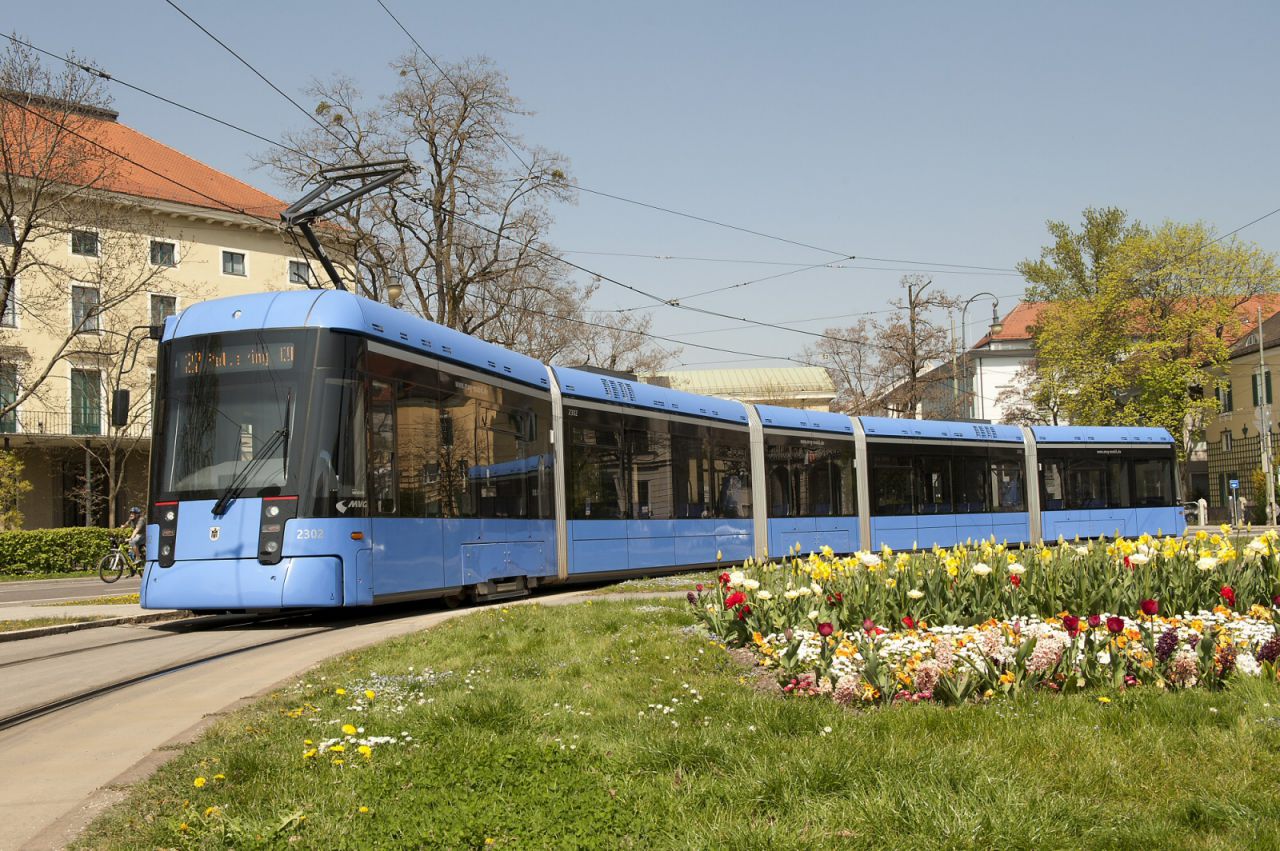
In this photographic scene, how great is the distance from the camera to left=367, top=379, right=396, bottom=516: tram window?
13.1m

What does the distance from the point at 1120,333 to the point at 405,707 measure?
5464 cm

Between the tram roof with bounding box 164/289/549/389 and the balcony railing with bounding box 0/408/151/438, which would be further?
the balcony railing with bounding box 0/408/151/438

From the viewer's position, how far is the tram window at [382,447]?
13062mm

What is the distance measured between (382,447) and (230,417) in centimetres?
159

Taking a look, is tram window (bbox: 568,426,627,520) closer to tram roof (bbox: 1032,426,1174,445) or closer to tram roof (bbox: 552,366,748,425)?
tram roof (bbox: 552,366,748,425)

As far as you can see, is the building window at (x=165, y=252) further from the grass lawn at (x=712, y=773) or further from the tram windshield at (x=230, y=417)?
the grass lawn at (x=712, y=773)

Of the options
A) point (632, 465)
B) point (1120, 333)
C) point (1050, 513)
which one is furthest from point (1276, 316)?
point (632, 465)

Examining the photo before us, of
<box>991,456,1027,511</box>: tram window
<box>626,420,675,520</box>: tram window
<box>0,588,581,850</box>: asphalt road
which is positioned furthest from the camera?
<box>991,456,1027,511</box>: tram window

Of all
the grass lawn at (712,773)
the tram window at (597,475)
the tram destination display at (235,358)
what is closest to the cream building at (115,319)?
the tram window at (597,475)

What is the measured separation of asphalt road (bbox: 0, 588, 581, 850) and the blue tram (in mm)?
758

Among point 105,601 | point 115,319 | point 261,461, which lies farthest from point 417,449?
point 115,319

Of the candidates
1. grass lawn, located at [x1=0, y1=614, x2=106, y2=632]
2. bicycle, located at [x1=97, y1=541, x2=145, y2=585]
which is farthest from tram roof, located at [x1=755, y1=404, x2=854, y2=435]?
bicycle, located at [x1=97, y1=541, x2=145, y2=585]

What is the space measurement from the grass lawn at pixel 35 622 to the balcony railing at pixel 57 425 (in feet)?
101

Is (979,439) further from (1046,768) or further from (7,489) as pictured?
(7,489)
